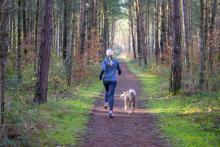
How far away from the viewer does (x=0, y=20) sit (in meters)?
7.50

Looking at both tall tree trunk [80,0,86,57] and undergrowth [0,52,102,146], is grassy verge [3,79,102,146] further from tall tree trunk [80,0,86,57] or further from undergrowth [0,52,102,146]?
tall tree trunk [80,0,86,57]

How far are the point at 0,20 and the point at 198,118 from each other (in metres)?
6.87

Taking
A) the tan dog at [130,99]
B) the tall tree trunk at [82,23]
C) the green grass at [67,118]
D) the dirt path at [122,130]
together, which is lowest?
the dirt path at [122,130]

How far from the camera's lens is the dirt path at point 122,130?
9.46 meters

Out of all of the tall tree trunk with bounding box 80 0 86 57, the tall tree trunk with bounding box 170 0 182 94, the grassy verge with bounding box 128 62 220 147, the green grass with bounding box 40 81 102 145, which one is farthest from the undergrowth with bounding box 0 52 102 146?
the tall tree trunk with bounding box 80 0 86 57

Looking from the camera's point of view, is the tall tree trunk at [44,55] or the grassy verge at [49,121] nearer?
the grassy verge at [49,121]

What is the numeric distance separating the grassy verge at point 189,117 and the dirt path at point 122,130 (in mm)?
366

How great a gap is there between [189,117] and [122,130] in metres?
2.60

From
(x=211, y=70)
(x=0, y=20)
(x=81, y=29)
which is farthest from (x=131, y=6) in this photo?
(x=0, y=20)

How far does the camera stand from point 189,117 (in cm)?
1252

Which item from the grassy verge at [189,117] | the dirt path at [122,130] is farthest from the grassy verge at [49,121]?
the grassy verge at [189,117]

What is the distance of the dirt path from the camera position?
946cm

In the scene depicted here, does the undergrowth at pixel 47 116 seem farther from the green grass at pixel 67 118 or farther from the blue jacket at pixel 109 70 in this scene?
the blue jacket at pixel 109 70

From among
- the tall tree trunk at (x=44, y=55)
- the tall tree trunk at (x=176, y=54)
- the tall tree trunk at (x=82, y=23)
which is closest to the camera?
the tall tree trunk at (x=44, y=55)
